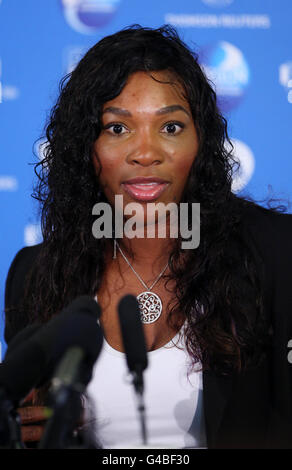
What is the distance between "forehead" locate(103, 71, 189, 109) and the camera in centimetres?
118

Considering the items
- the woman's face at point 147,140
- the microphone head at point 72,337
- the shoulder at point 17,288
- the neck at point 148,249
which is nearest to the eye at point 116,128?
the woman's face at point 147,140

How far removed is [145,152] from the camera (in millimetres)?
1165

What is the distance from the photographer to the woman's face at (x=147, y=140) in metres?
1.17

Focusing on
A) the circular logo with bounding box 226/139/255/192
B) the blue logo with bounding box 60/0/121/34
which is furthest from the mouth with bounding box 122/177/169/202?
the blue logo with bounding box 60/0/121/34

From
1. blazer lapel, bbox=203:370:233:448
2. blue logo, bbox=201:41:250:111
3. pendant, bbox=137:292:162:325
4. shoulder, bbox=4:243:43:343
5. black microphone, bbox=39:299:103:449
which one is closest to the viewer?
black microphone, bbox=39:299:103:449

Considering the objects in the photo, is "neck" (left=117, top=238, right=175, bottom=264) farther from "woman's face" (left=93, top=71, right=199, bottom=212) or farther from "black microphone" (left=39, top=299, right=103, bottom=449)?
"black microphone" (left=39, top=299, right=103, bottom=449)

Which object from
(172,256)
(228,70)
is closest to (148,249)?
(172,256)

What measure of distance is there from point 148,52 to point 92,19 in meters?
0.44

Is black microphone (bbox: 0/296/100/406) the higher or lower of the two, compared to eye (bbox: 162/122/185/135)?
lower

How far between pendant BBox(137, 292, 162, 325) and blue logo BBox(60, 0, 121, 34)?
72 centimetres

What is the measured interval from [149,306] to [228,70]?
69cm

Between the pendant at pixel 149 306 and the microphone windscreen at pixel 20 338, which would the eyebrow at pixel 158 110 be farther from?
the microphone windscreen at pixel 20 338

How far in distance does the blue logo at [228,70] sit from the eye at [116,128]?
1.49 ft
